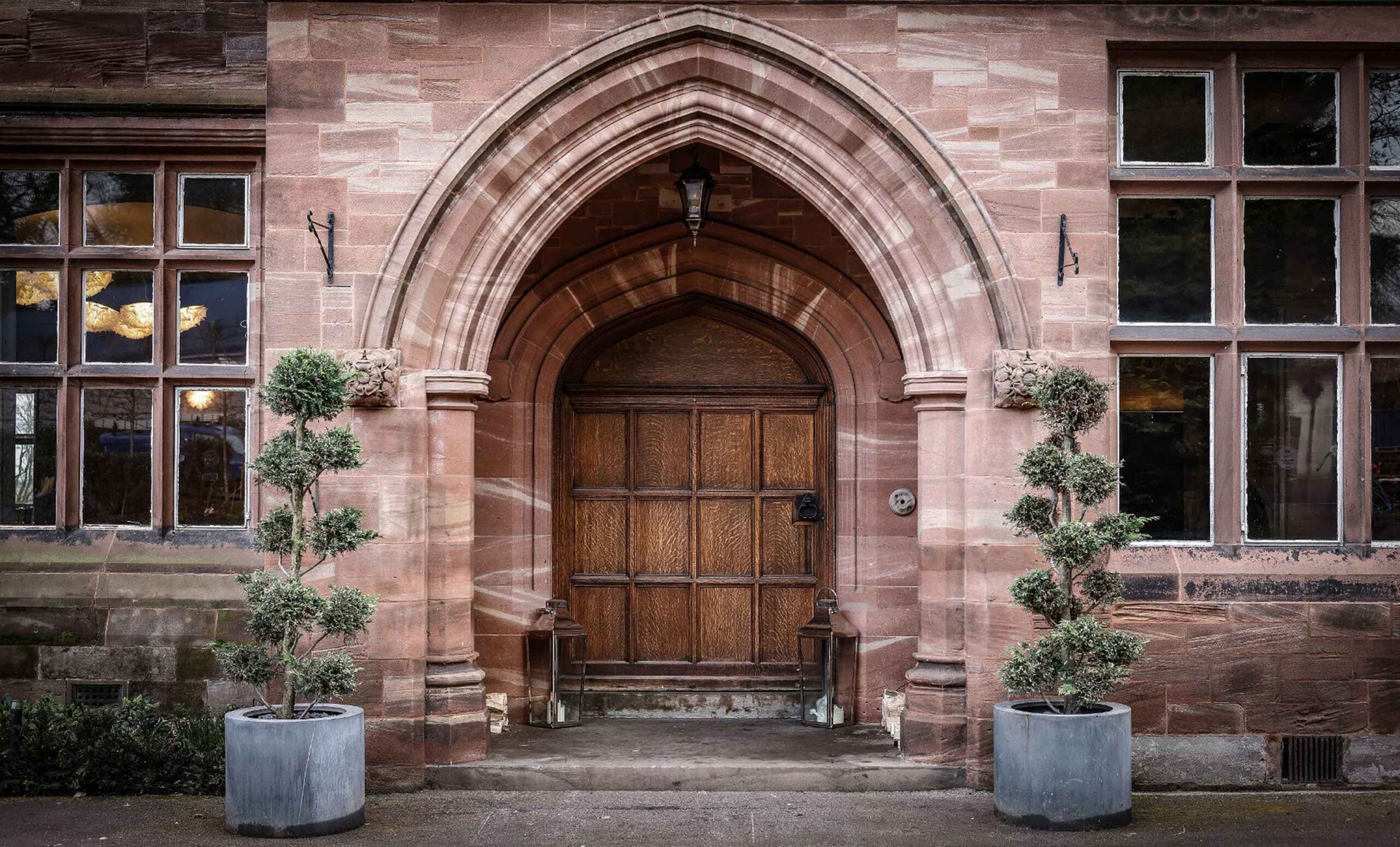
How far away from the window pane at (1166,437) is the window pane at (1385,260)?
1.07 meters

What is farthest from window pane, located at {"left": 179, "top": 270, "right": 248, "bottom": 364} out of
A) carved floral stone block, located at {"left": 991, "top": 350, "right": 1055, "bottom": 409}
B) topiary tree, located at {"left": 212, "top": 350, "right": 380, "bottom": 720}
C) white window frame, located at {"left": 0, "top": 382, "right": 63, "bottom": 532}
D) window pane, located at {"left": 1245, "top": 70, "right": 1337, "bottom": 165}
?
window pane, located at {"left": 1245, "top": 70, "right": 1337, "bottom": 165}

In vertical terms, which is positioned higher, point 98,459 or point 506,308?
point 506,308

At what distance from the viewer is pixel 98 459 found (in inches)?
309

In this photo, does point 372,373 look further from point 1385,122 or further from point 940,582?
point 1385,122

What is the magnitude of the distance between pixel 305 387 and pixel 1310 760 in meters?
5.83

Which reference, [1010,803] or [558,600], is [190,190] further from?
[1010,803]

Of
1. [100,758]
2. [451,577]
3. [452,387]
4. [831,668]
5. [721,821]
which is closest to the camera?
[721,821]

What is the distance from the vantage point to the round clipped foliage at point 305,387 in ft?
20.4

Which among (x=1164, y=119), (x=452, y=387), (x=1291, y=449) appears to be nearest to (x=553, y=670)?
(x=452, y=387)

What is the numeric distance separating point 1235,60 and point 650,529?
15.4 feet

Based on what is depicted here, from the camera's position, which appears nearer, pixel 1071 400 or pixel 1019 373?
pixel 1071 400

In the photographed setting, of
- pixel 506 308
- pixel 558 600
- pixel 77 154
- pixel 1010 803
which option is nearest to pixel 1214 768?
pixel 1010 803

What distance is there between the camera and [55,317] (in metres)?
7.88

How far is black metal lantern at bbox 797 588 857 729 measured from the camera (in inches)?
329
